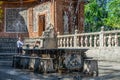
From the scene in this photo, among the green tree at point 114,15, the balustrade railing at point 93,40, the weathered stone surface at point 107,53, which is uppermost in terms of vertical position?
the green tree at point 114,15

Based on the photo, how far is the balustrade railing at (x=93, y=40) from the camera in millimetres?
19734

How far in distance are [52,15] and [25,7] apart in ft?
16.6

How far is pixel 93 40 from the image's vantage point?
75.2 feet

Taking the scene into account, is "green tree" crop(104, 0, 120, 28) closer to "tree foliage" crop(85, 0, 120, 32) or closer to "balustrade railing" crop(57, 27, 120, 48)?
"tree foliage" crop(85, 0, 120, 32)

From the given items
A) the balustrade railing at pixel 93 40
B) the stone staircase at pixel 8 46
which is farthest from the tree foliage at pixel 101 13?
the balustrade railing at pixel 93 40

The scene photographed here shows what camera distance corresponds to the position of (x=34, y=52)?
45.9ft

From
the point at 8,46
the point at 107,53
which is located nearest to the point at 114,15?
the point at 8,46

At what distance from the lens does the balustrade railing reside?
64.7ft

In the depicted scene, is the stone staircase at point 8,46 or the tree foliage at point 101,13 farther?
the tree foliage at point 101,13

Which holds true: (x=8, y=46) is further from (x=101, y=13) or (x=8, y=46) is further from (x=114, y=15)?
(x=101, y=13)

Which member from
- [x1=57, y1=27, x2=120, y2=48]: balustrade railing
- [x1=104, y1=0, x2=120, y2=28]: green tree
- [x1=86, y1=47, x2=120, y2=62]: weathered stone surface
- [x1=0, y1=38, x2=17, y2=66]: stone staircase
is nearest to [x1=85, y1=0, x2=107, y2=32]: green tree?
[x1=104, y1=0, x2=120, y2=28]: green tree

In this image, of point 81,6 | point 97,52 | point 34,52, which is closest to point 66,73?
point 34,52

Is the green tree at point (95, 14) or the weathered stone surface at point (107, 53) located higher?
the green tree at point (95, 14)

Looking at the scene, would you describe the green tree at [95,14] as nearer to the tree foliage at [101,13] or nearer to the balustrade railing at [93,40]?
the tree foliage at [101,13]
